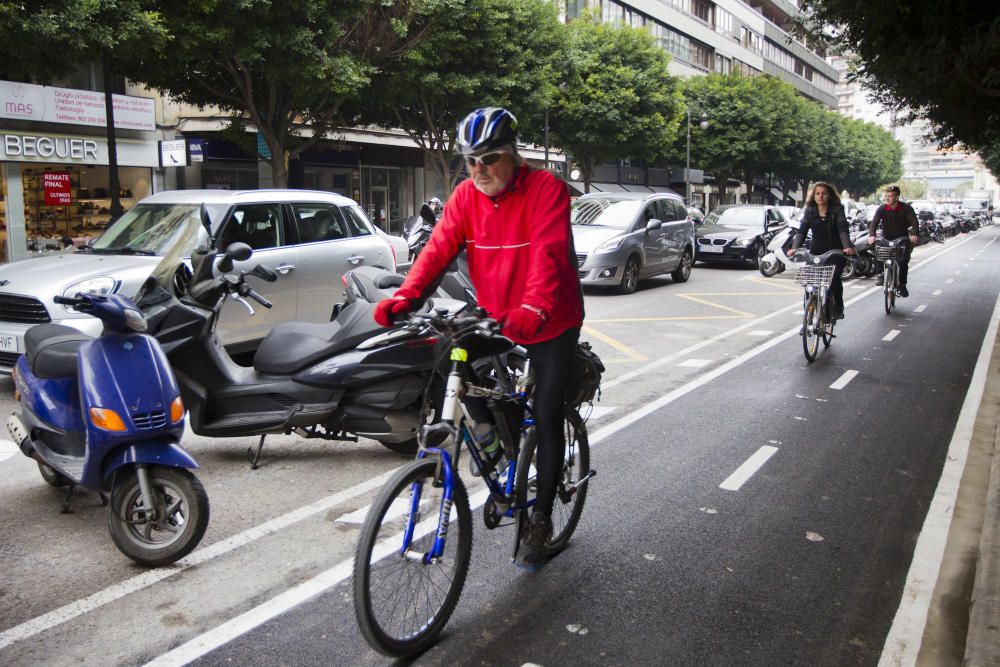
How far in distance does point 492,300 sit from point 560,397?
0.49 metres

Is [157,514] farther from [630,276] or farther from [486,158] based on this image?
[630,276]

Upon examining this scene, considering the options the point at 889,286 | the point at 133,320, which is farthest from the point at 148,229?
the point at 889,286

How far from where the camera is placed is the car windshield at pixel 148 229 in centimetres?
846

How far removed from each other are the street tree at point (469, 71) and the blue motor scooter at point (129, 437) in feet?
58.7

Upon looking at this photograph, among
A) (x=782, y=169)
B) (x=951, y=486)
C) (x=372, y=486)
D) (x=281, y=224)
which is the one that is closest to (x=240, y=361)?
(x=281, y=224)

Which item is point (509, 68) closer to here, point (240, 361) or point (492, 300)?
point (240, 361)

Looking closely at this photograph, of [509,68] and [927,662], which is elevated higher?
[509,68]

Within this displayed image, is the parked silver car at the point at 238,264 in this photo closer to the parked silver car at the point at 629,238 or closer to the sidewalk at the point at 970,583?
the sidewalk at the point at 970,583

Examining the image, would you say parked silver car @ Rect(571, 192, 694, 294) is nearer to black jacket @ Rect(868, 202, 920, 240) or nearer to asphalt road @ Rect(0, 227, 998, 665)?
black jacket @ Rect(868, 202, 920, 240)

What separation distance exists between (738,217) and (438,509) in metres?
23.6

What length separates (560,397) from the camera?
3768 millimetres

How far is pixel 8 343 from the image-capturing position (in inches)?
288

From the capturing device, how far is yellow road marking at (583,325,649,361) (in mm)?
10156

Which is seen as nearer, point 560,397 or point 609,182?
point 560,397
